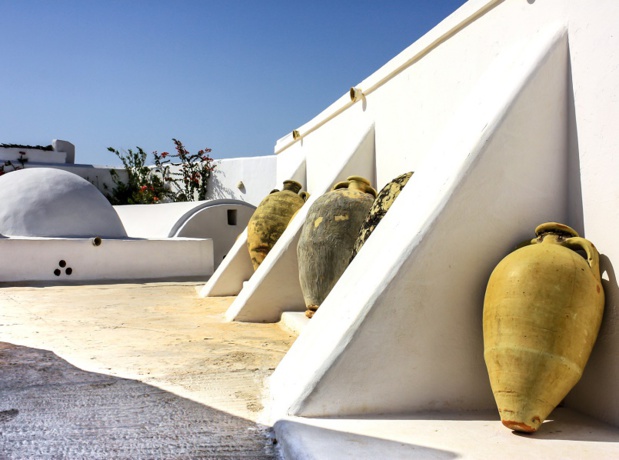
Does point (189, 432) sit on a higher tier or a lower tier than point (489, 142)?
lower

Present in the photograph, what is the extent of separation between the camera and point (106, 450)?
2.40 meters

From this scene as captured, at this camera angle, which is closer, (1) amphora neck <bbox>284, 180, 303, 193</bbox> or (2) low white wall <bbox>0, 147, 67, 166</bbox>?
(1) amphora neck <bbox>284, 180, 303, 193</bbox>

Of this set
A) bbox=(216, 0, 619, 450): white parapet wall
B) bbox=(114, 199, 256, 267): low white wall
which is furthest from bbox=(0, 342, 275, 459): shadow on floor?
bbox=(114, 199, 256, 267): low white wall

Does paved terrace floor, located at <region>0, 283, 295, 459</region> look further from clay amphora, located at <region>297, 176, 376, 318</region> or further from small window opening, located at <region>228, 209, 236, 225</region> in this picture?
small window opening, located at <region>228, 209, 236, 225</region>

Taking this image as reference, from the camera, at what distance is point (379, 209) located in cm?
461

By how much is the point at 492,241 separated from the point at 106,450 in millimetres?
1917

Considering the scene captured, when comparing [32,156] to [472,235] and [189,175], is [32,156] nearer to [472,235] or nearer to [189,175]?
[189,175]

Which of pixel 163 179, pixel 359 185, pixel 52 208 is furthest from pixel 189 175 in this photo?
pixel 359 185

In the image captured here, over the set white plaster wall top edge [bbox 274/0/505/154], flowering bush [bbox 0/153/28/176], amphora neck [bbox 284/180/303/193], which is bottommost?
amphora neck [bbox 284/180/303/193]

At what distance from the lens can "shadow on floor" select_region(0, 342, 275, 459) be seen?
240 cm

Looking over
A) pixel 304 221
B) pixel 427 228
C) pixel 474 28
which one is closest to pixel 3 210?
pixel 304 221

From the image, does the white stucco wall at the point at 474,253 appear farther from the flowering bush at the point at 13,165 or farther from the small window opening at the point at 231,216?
the flowering bush at the point at 13,165

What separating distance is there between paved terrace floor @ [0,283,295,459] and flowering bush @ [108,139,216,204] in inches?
452

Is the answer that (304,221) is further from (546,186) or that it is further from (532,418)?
(532,418)
